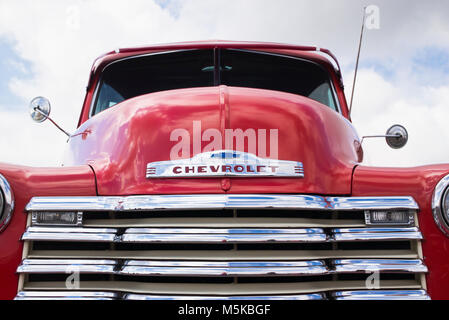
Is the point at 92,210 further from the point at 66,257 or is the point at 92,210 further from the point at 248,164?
the point at 248,164

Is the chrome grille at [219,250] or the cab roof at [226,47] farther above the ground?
the cab roof at [226,47]

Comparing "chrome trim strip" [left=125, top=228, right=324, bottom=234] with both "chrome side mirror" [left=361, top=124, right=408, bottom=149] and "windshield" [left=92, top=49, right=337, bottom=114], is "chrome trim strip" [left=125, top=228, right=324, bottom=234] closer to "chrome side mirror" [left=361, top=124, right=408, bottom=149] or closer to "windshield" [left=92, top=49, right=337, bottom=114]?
"windshield" [left=92, top=49, right=337, bottom=114]

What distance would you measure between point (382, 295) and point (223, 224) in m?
0.83

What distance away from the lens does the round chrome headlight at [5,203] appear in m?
2.02

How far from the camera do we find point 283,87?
3.48 meters

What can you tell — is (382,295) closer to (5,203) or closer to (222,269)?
(222,269)

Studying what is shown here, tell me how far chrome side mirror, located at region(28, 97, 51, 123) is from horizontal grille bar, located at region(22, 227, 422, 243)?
6.11 ft

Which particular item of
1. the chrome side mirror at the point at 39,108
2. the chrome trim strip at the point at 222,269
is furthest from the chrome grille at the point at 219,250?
the chrome side mirror at the point at 39,108

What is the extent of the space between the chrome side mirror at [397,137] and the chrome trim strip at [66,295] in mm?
2788

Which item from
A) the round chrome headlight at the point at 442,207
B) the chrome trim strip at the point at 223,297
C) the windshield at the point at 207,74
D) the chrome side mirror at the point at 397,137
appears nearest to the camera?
the chrome trim strip at the point at 223,297

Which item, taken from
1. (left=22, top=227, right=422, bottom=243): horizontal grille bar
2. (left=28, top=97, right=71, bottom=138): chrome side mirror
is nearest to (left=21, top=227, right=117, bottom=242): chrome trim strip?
(left=22, top=227, right=422, bottom=243): horizontal grille bar

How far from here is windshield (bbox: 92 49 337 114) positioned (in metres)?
3.38

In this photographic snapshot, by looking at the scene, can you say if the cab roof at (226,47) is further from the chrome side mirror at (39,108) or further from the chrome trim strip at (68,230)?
the chrome trim strip at (68,230)
